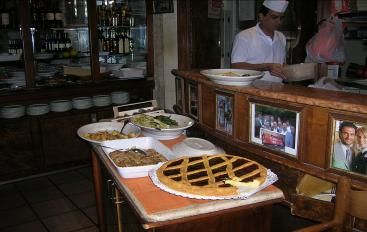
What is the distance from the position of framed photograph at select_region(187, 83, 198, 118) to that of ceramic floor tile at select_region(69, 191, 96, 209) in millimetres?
1567

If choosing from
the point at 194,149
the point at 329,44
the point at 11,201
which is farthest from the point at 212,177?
the point at 11,201

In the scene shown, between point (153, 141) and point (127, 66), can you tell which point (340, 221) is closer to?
point (153, 141)

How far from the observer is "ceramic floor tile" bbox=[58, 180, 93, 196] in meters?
4.27

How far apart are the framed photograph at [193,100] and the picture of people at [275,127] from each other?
78 centimetres

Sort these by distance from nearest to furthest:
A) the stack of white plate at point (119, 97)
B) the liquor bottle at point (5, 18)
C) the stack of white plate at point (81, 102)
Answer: the liquor bottle at point (5, 18), the stack of white plate at point (81, 102), the stack of white plate at point (119, 97)

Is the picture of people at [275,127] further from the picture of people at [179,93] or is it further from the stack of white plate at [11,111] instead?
the stack of white plate at [11,111]

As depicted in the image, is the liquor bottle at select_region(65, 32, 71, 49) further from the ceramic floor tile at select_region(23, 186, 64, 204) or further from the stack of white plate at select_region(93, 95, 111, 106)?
the ceramic floor tile at select_region(23, 186, 64, 204)

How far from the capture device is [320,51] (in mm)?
4160

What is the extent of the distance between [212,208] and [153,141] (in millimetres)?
824

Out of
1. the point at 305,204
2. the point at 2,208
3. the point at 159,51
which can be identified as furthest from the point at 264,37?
the point at 2,208

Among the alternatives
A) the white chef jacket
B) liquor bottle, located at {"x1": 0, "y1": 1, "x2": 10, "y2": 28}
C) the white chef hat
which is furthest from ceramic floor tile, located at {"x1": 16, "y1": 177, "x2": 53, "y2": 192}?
the white chef hat

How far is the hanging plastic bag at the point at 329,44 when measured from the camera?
4133 mm

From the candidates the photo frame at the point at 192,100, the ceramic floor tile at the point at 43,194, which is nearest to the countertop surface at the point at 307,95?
the photo frame at the point at 192,100

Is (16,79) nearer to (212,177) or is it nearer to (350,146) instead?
(212,177)
